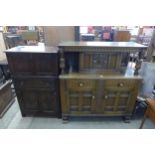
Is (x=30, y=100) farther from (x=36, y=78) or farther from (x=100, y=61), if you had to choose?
(x=100, y=61)

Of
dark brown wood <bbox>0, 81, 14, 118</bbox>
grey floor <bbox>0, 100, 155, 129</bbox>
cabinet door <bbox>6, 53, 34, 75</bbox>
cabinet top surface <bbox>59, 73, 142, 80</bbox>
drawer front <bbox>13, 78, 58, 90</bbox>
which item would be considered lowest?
grey floor <bbox>0, 100, 155, 129</bbox>

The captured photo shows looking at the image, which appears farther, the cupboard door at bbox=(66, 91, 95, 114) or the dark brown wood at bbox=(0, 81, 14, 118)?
the dark brown wood at bbox=(0, 81, 14, 118)

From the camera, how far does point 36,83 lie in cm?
177

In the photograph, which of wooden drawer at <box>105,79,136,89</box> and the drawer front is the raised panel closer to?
the drawer front

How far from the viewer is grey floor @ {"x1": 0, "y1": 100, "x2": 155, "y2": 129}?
1.88m

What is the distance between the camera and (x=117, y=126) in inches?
75.0

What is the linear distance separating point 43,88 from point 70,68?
1.57ft

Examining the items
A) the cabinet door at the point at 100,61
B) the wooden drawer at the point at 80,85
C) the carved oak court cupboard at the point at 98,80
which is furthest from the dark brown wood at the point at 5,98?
the cabinet door at the point at 100,61

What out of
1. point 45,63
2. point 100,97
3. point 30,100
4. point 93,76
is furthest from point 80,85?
point 30,100

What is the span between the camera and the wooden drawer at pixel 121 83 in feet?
5.45

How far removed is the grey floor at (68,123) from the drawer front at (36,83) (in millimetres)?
563

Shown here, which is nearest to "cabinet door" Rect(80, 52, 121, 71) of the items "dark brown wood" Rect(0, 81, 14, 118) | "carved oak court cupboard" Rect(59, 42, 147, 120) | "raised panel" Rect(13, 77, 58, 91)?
"carved oak court cupboard" Rect(59, 42, 147, 120)
